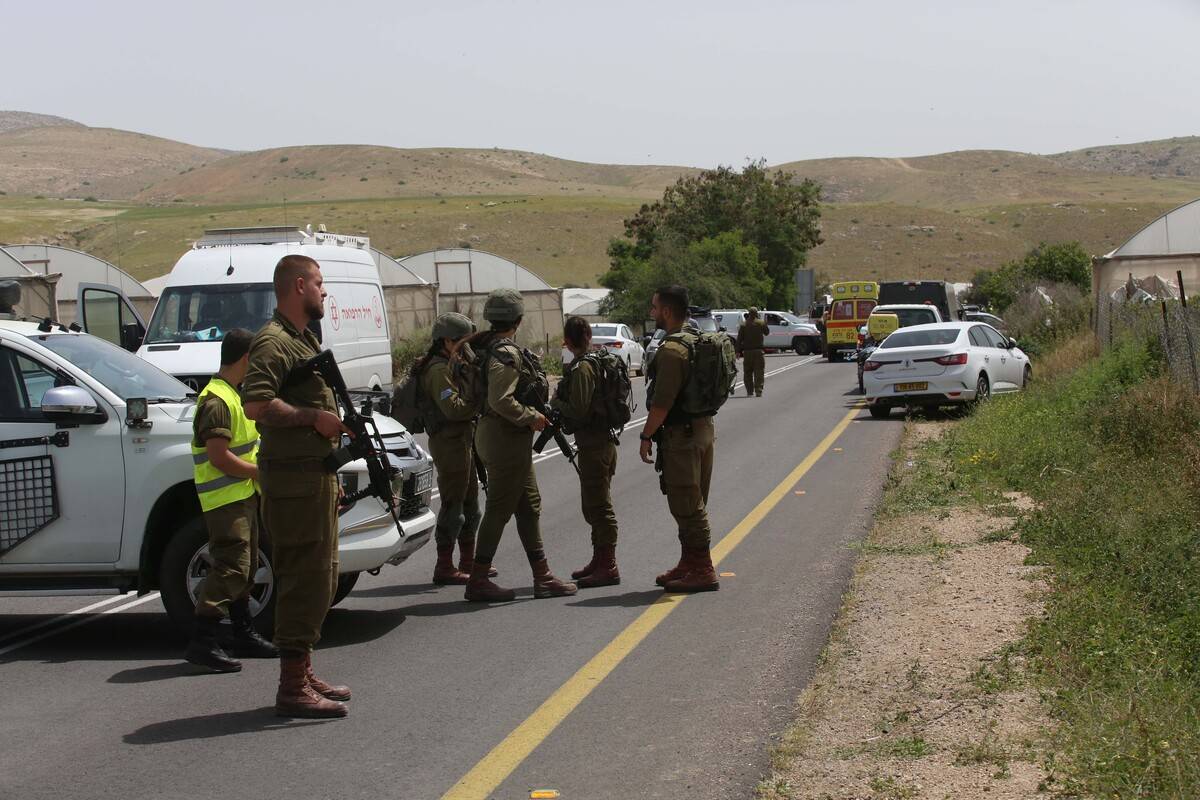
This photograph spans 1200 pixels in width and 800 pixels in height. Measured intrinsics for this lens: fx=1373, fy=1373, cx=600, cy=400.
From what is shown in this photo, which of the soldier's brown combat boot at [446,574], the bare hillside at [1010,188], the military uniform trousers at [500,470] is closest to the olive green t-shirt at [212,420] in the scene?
the military uniform trousers at [500,470]

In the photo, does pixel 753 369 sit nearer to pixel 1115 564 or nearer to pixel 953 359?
pixel 953 359

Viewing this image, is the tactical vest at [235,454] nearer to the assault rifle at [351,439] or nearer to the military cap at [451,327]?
the assault rifle at [351,439]

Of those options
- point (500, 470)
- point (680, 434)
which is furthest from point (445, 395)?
point (680, 434)

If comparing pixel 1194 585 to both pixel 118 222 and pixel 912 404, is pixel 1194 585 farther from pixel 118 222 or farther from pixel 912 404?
pixel 118 222

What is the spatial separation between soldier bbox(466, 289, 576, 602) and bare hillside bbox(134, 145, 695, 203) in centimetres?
14893

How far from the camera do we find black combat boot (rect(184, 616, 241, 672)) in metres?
7.15

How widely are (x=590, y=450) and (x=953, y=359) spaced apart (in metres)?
13.2

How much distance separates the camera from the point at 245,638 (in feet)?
24.9

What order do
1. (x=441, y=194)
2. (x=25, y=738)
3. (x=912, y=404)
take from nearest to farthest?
(x=25, y=738) < (x=912, y=404) < (x=441, y=194)

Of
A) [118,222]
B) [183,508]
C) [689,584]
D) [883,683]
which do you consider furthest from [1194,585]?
[118,222]

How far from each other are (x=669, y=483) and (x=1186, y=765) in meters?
4.53

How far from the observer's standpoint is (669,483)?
353 inches

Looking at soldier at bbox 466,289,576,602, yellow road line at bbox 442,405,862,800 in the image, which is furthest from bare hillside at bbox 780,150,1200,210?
yellow road line at bbox 442,405,862,800

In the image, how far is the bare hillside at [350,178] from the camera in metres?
162
